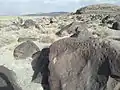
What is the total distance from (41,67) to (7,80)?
7.70 feet

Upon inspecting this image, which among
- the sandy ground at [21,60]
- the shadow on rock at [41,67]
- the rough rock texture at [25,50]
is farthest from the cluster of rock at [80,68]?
the rough rock texture at [25,50]

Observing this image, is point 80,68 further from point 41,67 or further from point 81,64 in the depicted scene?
point 41,67

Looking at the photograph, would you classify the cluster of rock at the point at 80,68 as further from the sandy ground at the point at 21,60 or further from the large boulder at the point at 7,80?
the sandy ground at the point at 21,60

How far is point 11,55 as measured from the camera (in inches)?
873

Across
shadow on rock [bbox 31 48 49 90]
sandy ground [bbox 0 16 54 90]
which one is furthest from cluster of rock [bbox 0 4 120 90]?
sandy ground [bbox 0 16 54 90]

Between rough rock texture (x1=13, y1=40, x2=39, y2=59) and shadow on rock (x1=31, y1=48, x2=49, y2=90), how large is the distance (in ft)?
1.74

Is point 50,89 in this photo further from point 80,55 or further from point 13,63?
point 13,63

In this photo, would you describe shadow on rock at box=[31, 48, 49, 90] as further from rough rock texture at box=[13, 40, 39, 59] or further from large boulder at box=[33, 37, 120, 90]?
large boulder at box=[33, 37, 120, 90]

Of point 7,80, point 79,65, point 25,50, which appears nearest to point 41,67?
point 7,80

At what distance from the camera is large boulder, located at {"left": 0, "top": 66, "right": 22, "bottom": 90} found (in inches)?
698

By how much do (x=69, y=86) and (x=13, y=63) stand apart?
541 cm

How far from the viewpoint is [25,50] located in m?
21.9

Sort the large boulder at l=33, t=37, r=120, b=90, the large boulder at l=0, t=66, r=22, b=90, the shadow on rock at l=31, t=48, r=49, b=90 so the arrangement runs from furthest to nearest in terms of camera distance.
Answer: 1. the shadow on rock at l=31, t=48, r=49, b=90
2. the large boulder at l=0, t=66, r=22, b=90
3. the large boulder at l=33, t=37, r=120, b=90

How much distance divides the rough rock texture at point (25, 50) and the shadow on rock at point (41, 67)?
1.74 feet
